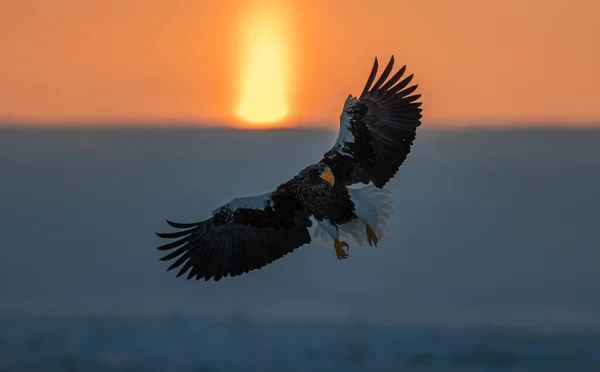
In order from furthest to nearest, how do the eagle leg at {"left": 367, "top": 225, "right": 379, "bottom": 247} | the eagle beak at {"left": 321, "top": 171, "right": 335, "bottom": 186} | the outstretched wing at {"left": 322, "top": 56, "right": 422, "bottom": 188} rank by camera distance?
the eagle leg at {"left": 367, "top": 225, "right": 379, "bottom": 247}, the outstretched wing at {"left": 322, "top": 56, "right": 422, "bottom": 188}, the eagle beak at {"left": 321, "top": 171, "right": 335, "bottom": 186}

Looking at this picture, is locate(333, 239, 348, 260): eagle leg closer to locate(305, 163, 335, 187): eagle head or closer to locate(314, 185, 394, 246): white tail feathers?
locate(314, 185, 394, 246): white tail feathers

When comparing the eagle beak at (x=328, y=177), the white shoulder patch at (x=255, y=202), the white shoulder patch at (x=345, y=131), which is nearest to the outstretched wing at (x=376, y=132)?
the white shoulder patch at (x=345, y=131)

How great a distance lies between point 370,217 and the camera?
1240 cm

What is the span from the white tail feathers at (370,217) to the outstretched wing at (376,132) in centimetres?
16

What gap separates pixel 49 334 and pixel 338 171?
11106 millimetres

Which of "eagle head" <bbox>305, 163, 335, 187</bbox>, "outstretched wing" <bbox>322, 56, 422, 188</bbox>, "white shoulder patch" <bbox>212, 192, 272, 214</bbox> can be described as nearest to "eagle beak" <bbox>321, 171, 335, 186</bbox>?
"eagle head" <bbox>305, 163, 335, 187</bbox>

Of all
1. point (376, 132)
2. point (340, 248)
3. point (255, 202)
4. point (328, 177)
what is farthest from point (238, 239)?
point (376, 132)

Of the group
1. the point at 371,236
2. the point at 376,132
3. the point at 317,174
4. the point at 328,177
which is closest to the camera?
the point at 328,177

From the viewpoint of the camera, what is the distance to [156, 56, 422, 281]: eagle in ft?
39.8

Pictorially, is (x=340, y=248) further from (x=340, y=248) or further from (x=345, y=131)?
(x=345, y=131)

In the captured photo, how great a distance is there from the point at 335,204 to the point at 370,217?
46cm

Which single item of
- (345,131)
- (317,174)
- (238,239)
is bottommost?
(238,239)

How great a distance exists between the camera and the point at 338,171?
12.1 meters

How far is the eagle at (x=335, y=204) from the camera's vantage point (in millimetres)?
12133
